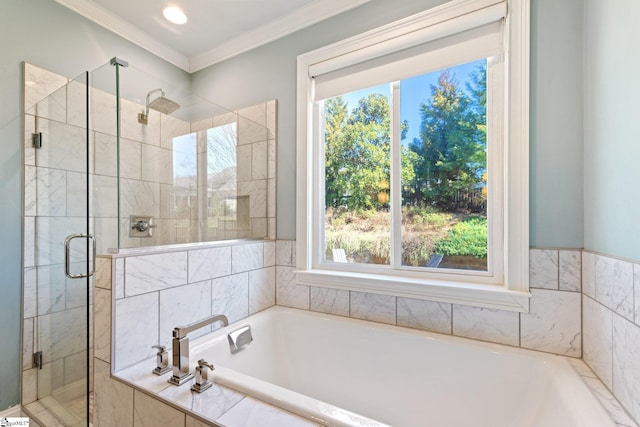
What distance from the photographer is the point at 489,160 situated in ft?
4.97

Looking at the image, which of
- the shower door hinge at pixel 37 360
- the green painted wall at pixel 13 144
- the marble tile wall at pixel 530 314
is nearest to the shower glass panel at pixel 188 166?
the green painted wall at pixel 13 144

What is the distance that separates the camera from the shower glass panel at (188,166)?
5.85 feet

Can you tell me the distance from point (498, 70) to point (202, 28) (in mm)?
2008

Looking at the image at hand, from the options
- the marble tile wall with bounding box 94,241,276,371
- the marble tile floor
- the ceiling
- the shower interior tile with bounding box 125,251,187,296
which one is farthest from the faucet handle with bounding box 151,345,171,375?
the ceiling

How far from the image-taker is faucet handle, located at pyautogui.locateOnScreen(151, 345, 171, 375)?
1.20 m

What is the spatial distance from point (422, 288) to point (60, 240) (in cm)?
207

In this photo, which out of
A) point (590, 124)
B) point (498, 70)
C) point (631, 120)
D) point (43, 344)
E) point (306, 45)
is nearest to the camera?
point (631, 120)

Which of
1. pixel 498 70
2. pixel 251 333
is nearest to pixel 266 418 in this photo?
pixel 251 333

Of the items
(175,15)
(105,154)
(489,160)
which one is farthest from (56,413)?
(489,160)

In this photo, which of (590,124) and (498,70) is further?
(498,70)

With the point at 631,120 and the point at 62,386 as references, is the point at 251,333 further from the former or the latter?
the point at 631,120

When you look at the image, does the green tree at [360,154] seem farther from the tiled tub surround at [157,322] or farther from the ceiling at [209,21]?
the tiled tub surround at [157,322]

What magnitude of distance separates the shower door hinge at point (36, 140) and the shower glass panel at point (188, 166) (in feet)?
1.41

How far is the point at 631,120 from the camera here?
3.06ft
